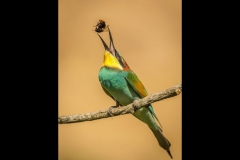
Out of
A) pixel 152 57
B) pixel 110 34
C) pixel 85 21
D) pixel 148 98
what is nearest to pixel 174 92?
pixel 148 98

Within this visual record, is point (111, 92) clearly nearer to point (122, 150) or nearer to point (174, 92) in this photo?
point (122, 150)

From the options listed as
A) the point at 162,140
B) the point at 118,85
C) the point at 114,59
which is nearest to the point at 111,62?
the point at 114,59

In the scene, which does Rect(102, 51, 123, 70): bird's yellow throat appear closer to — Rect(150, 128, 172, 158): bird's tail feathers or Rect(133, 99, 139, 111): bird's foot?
Rect(133, 99, 139, 111): bird's foot

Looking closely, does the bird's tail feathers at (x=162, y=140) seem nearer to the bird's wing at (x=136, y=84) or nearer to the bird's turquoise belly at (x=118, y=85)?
the bird's wing at (x=136, y=84)

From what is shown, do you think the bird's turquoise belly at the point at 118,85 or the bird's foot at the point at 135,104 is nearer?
the bird's foot at the point at 135,104

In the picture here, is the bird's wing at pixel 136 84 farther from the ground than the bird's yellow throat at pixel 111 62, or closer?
closer

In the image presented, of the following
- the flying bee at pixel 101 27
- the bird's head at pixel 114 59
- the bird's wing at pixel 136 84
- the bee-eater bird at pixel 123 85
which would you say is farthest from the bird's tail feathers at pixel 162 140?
the flying bee at pixel 101 27

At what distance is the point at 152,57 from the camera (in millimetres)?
2723

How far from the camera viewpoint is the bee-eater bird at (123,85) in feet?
8.72

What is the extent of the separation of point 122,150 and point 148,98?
18.6 inches

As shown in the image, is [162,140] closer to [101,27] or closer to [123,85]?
[123,85]

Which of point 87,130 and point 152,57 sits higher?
point 152,57

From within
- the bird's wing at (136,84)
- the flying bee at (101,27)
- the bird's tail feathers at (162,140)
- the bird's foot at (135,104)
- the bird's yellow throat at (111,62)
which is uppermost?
the flying bee at (101,27)

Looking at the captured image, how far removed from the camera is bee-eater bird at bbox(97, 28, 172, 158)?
105 inches
